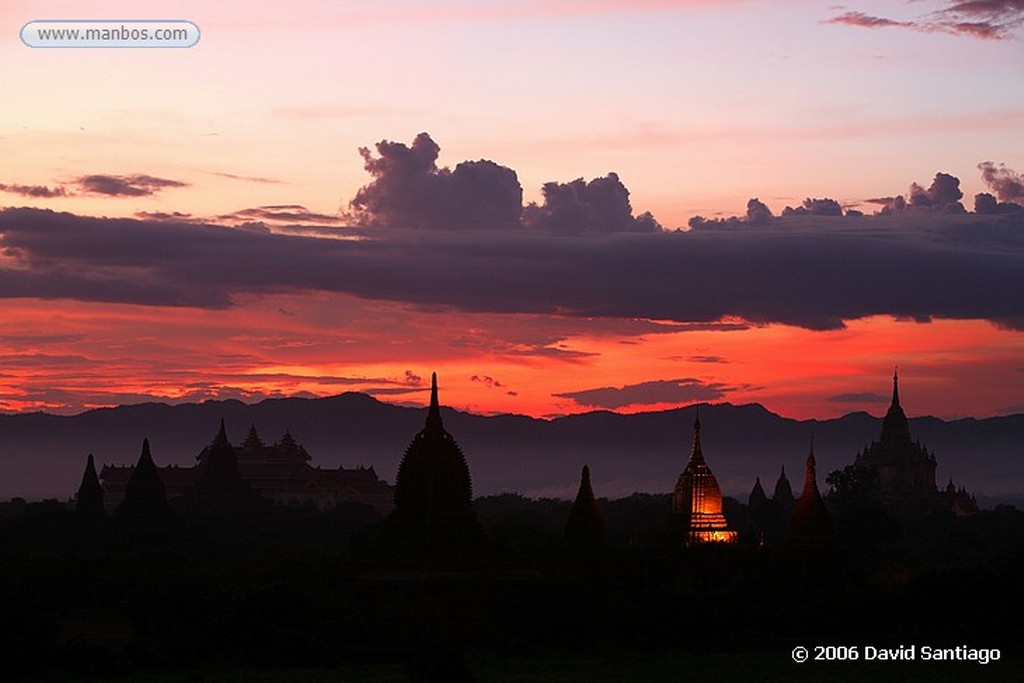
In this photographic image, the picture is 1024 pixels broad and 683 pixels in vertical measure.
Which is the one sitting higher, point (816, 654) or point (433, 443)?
point (433, 443)

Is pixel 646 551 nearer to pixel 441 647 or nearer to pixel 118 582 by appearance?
pixel 118 582

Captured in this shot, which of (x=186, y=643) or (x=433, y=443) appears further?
(x=433, y=443)

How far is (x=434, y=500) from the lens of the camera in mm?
131750

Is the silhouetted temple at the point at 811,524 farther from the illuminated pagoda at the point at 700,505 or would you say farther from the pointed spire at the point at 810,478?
the illuminated pagoda at the point at 700,505

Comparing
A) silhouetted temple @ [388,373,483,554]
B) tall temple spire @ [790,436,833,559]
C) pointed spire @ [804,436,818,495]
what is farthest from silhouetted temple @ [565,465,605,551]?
silhouetted temple @ [388,373,483,554]

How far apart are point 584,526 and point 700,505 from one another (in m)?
10.2

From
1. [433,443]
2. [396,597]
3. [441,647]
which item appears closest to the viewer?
[441,647]

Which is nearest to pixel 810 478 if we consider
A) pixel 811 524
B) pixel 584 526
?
pixel 811 524

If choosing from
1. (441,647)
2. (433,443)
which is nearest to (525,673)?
(441,647)

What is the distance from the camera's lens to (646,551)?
148375mm

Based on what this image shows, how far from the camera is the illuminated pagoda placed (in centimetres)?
15612

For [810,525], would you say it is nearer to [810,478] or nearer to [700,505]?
[810,478]

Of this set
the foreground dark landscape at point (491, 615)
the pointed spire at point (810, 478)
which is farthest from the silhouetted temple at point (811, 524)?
the foreground dark landscape at point (491, 615)

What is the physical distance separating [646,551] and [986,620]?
119 feet
